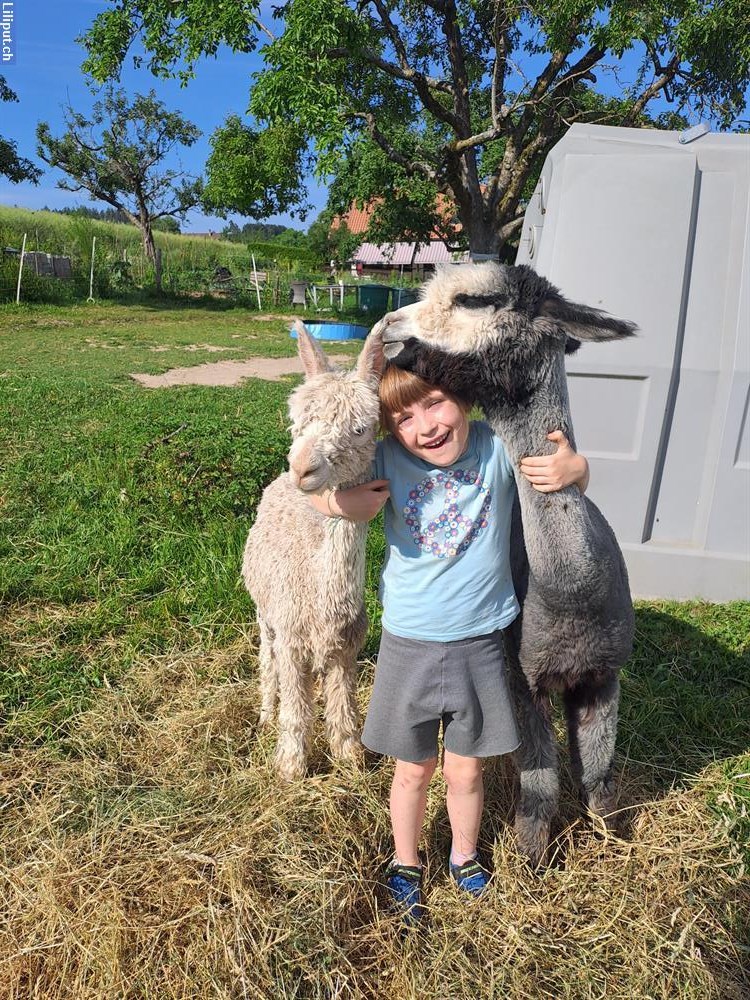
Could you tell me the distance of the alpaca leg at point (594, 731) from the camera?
6.93ft

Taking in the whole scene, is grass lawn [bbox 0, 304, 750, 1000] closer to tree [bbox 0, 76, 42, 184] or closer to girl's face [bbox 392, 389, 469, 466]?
girl's face [bbox 392, 389, 469, 466]

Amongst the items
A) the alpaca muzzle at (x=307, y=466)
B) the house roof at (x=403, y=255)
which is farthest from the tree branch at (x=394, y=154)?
the house roof at (x=403, y=255)

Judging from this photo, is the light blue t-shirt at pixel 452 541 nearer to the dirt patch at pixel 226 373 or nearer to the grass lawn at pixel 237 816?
the grass lawn at pixel 237 816

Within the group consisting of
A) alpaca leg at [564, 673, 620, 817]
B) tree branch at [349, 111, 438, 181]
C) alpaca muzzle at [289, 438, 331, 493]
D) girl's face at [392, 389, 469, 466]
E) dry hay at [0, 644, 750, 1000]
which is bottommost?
dry hay at [0, 644, 750, 1000]

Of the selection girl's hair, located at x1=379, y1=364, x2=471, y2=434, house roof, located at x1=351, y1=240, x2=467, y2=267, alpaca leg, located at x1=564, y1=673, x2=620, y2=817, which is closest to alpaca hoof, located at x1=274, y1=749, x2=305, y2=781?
alpaca leg, located at x1=564, y1=673, x2=620, y2=817

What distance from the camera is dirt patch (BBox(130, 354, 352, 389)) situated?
360 inches

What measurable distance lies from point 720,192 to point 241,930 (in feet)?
13.4

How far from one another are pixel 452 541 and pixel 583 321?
2.18ft

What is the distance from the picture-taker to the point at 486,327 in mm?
1709

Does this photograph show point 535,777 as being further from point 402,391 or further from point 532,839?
point 402,391

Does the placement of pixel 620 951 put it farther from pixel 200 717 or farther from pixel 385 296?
pixel 385 296

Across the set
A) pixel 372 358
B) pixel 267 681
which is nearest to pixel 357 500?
pixel 372 358

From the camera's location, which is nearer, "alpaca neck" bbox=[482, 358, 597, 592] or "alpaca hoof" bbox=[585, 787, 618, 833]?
"alpaca neck" bbox=[482, 358, 597, 592]

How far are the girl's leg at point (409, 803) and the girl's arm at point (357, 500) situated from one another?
29.6 inches
